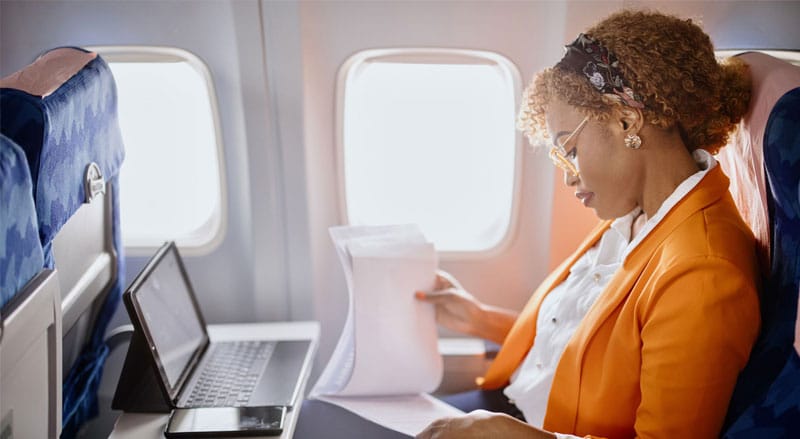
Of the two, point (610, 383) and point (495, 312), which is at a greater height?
point (610, 383)

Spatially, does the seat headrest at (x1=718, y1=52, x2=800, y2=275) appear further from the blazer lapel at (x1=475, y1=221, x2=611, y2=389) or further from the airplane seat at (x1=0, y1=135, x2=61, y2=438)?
the airplane seat at (x1=0, y1=135, x2=61, y2=438)

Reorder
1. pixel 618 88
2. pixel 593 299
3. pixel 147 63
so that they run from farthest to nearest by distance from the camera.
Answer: pixel 147 63 < pixel 593 299 < pixel 618 88

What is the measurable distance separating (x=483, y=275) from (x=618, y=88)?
1.19m

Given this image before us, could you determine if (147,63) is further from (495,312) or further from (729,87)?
(729,87)

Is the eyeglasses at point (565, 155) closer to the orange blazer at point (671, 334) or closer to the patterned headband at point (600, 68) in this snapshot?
the patterned headband at point (600, 68)

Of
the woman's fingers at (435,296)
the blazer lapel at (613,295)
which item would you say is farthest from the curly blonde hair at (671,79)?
the woman's fingers at (435,296)

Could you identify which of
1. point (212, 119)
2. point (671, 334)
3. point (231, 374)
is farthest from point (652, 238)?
point (212, 119)

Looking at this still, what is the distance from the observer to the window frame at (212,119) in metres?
2.35

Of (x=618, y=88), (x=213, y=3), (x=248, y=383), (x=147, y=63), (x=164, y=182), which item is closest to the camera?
(x=618, y=88)

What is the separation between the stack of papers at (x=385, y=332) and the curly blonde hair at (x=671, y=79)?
760mm

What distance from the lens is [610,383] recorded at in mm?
1588

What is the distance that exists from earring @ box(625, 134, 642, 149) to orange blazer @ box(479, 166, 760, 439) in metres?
0.15

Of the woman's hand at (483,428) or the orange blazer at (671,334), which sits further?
the woman's hand at (483,428)

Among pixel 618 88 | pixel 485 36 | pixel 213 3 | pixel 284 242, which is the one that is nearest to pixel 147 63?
pixel 213 3
